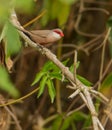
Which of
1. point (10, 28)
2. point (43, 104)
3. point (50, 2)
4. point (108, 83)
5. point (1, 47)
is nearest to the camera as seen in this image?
point (10, 28)

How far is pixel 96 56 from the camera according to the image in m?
3.03

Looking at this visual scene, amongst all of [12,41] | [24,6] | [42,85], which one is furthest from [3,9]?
[42,85]

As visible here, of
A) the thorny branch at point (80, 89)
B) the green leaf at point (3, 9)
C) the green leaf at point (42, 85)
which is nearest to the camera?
the green leaf at point (3, 9)

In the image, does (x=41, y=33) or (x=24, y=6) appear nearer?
(x=24, y=6)

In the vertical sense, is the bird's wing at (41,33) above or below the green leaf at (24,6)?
below

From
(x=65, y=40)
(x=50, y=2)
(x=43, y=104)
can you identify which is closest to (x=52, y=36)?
(x=50, y=2)

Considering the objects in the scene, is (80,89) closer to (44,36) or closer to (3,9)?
(44,36)

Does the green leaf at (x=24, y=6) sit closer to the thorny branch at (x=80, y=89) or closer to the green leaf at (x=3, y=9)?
the green leaf at (x=3, y=9)

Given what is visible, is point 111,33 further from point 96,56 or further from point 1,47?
point 96,56

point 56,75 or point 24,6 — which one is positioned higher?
point 24,6

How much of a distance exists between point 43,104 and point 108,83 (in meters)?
1.04

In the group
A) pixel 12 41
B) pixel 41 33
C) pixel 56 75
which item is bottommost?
pixel 56 75

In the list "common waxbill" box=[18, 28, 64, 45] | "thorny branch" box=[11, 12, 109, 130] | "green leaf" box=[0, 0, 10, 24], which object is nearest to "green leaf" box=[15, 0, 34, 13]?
"green leaf" box=[0, 0, 10, 24]

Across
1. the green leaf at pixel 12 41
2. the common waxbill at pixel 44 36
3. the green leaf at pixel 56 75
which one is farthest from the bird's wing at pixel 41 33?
the green leaf at pixel 12 41
